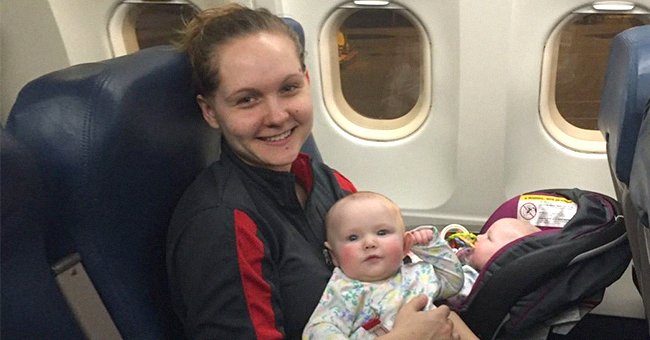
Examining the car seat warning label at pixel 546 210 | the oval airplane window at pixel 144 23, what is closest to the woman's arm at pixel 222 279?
the car seat warning label at pixel 546 210

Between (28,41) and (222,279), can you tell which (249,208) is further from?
(28,41)

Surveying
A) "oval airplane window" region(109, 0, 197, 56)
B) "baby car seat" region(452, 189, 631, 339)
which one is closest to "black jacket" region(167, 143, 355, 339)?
"baby car seat" region(452, 189, 631, 339)

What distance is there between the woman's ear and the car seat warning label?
3.17 feet

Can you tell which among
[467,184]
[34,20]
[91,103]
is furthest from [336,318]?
[34,20]

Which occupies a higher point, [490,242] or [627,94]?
[627,94]

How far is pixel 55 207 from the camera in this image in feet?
3.89

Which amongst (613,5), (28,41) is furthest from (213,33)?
(28,41)

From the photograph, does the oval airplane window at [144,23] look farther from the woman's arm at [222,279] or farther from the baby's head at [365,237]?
the woman's arm at [222,279]

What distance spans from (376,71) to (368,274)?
1.21m

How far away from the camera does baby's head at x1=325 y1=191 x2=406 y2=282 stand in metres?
1.51

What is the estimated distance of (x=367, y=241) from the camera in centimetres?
152

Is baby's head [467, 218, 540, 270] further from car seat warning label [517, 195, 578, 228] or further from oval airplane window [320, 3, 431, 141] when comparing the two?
oval airplane window [320, 3, 431, 141]

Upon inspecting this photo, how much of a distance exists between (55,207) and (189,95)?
399 millimetres

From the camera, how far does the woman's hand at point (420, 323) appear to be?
4.64 ft
